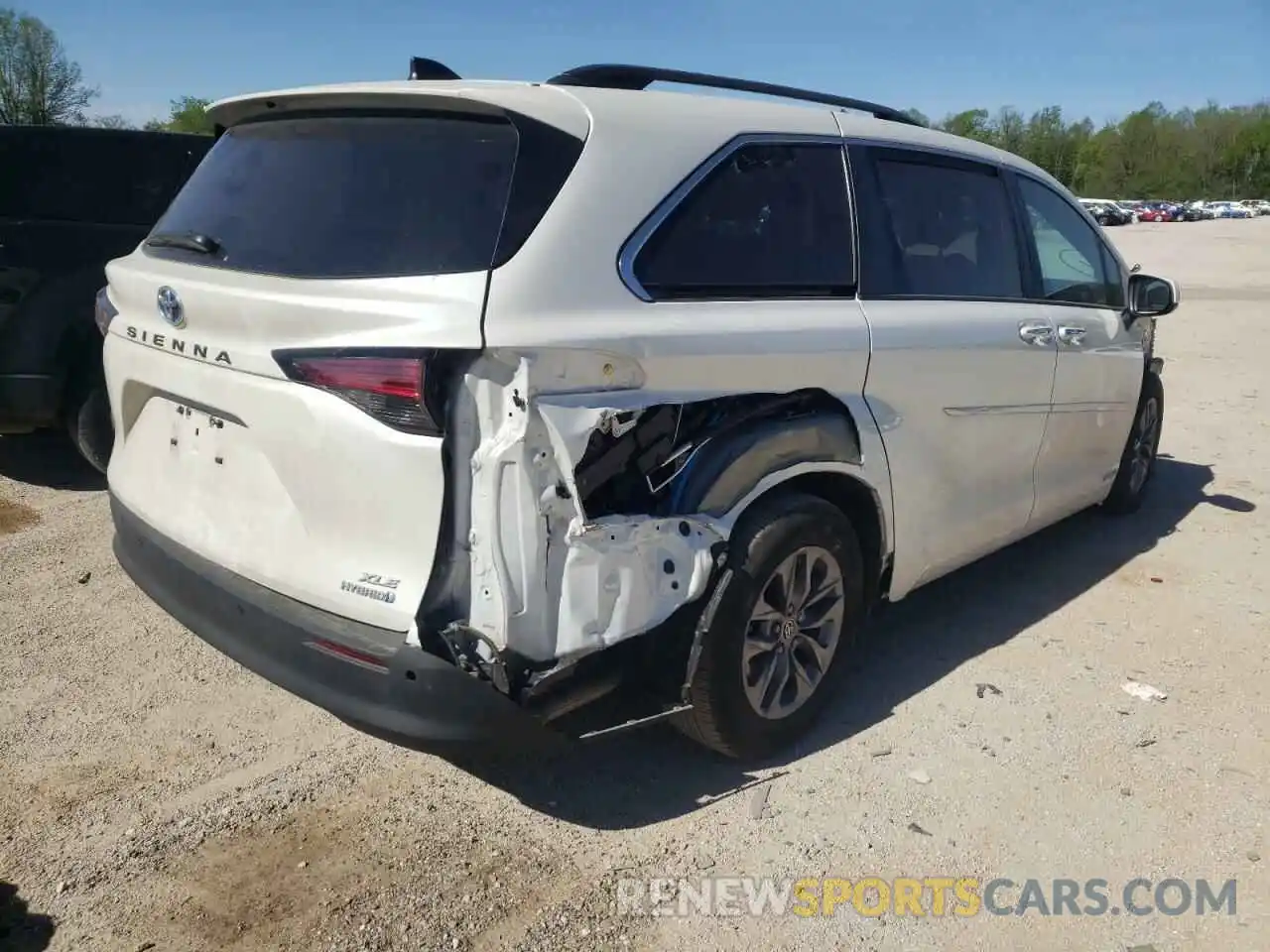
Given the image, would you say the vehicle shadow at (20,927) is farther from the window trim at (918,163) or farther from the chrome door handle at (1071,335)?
the chrome door handle at (1071,335)

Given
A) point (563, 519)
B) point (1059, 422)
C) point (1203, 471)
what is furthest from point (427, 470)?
point (1203, 471)

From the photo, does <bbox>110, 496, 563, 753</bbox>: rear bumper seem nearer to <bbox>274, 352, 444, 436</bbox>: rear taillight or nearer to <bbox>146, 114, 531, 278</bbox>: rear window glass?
<bbox>274, 352, 444, 436</bbox>: rear taillight

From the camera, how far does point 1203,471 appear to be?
7.11 m

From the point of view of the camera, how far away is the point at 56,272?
5543 mm

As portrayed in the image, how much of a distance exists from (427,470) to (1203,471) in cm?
650

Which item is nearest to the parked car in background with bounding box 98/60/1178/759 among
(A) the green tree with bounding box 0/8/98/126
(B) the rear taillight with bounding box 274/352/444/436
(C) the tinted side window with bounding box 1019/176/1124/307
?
(B) the rear taillight with bounding box 274/352/444/436

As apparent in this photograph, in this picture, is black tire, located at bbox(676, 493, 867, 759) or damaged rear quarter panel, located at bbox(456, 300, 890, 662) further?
black tire, located at bbox(676, 493, 867, 759)

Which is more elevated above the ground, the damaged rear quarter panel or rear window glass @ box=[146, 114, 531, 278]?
rear window glass @ box=[146, 114, 531, 278]

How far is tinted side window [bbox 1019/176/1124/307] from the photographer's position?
4523mm

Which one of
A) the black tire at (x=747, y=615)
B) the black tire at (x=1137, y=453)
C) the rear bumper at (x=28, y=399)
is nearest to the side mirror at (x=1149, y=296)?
the black tire at (x=1137, y=453)

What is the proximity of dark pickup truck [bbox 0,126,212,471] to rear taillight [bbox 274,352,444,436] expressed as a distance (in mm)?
3838

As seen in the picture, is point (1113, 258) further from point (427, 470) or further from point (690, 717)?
point (427, 470)

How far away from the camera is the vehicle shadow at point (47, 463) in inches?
236

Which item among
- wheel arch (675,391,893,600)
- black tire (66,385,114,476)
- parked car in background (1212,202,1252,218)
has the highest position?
parked car in background (1212,202,1252,218)
